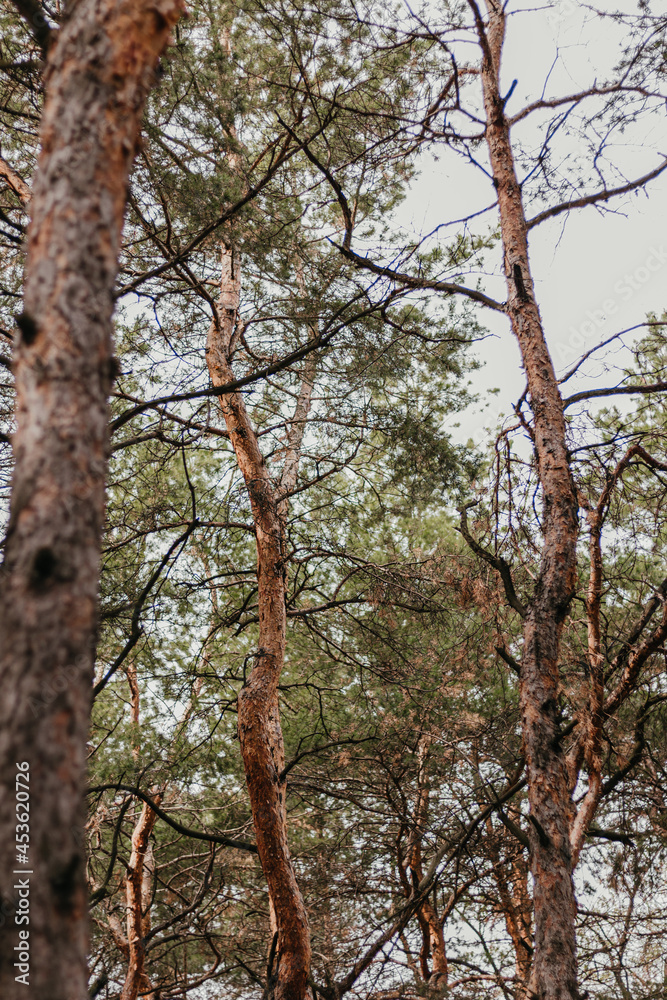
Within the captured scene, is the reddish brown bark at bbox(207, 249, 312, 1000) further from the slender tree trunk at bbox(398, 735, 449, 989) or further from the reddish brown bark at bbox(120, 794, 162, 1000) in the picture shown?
the slender tree trunk at bbox(398, 735, 449, 989)

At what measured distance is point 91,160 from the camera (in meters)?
1.76

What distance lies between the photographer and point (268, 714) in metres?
4.52

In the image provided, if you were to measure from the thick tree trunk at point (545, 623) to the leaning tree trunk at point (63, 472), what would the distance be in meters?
2.66

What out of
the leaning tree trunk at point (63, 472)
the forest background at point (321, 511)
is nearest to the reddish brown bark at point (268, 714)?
the forest background at point (321, 511)

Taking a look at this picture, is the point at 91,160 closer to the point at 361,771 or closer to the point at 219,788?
the point at 361,771

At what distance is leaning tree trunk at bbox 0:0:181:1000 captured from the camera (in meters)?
1.27

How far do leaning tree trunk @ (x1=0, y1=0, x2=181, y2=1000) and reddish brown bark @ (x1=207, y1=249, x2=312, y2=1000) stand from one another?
10.00 ft

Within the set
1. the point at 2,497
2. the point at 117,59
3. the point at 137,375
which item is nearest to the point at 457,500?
the point at 137,375

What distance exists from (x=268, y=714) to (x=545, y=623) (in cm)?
184

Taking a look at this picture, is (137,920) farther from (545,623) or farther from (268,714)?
(545,623)

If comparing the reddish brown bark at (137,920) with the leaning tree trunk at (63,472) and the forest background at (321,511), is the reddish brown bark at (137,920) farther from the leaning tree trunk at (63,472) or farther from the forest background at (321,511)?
the leaning tree trunk at (63,472)

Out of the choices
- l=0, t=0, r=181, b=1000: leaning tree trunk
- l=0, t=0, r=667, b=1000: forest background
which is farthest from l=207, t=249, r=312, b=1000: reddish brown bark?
l=0, t=0, r=181, b=1000: leaning tree trunk

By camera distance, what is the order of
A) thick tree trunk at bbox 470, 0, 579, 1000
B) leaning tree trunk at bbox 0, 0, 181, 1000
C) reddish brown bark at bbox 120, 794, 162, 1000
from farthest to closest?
reddish brown bark at bbox 120, 794, 162, 1000
thick tree trunk at bbox 470, 0, 579, 1000
leaning tree trunk at bbox 0, 0, 181, 1000

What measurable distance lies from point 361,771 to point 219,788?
2.36 metres
